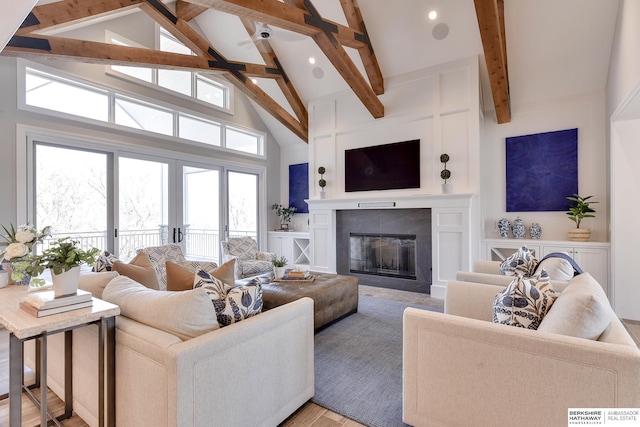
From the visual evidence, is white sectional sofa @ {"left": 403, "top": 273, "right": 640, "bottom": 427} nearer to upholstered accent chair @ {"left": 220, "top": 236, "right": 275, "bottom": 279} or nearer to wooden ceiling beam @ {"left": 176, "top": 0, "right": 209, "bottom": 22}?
upholstered accent chair @ {"left": 220, "top": 236, "right": 275, "bottom": 279}

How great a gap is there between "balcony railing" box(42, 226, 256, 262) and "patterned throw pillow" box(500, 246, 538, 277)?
4899 mm

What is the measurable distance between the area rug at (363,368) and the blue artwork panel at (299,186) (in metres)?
3.85

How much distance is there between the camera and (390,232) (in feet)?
17.4

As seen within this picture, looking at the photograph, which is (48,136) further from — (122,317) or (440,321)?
(440,321)

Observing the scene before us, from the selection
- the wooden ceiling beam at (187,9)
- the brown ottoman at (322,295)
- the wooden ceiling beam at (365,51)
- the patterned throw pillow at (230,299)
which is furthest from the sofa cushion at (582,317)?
the wooden ceiling beam at (187,9)

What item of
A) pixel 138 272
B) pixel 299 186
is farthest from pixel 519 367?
pixel 299 186

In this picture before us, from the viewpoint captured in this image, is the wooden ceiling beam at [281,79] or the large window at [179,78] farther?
the wooden ceiling beam at [281,79]

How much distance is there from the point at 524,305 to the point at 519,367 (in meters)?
0.41

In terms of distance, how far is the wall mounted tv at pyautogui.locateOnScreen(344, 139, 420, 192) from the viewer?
16.7ft

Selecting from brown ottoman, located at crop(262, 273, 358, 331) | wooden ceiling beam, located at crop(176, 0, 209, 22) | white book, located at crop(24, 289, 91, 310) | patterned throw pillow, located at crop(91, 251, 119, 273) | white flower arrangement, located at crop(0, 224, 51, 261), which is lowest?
brown ottoman, located at crop(262, 273, 358, 331)

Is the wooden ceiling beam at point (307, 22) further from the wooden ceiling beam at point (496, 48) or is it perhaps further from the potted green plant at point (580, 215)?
the potted green plant at point (580, 215)

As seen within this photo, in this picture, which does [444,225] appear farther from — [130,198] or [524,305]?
[130,198]

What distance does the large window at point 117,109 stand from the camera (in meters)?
4.08

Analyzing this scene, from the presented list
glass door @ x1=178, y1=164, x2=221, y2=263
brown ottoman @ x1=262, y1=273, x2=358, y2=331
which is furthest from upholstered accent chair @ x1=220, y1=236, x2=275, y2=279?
brown ottoman @ x1=262, y1=273, x2=358, y2=331
